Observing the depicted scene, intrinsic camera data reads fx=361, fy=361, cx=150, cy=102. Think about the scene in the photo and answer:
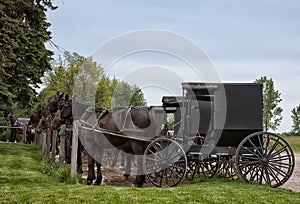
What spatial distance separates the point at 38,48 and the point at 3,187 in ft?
32.8

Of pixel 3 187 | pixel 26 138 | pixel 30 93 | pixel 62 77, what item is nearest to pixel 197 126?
pixel 3 187

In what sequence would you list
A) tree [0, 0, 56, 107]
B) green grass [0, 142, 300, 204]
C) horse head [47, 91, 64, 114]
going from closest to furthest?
green grass [0, 142, 300, 204]
horse head [47, 91, 64, 114]
tree [0, 0, 56, 107]

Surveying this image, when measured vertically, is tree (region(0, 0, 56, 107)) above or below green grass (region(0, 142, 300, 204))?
above

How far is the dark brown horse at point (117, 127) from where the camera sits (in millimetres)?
8031

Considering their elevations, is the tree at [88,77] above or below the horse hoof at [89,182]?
above

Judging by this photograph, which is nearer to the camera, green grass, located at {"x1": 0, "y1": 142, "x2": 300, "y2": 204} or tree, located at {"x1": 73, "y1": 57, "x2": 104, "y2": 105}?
green grass, located at {"x1": 0, "y1": 142, "x2": 300, "y2": 204}

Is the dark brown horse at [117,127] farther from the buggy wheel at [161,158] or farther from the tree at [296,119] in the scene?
the tree at [296,119]

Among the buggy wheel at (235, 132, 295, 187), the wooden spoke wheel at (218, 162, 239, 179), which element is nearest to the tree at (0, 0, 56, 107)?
the wooden spoke wheel at (218, 162, 239, 179)

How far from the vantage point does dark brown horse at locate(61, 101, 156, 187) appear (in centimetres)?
803

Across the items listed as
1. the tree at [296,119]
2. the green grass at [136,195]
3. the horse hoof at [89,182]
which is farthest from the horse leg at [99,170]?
the tree at [296,119]

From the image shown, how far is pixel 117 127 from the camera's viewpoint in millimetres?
8242

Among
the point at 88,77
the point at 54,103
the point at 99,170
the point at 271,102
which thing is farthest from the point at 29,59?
the point at 271,102

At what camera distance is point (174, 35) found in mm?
9953

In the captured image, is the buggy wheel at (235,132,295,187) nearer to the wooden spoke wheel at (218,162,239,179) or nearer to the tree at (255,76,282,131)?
the wooden spoke wheel at (218,162,239,179)
